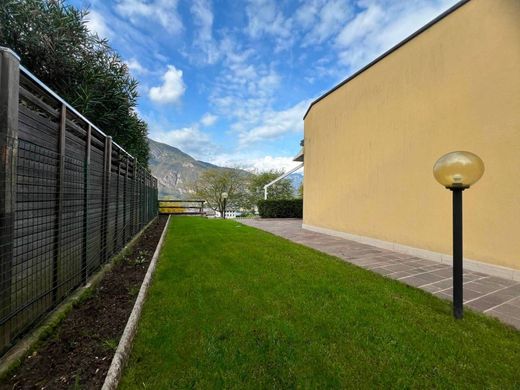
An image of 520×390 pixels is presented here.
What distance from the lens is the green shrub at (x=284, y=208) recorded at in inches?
609

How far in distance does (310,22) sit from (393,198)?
6303 millimetres

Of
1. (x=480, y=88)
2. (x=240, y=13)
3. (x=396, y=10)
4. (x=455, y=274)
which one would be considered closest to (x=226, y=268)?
(x=455, y=274)

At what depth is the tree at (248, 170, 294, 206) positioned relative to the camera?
101 feet

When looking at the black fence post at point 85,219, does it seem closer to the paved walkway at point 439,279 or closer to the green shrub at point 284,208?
the paved walkway at point 439,279

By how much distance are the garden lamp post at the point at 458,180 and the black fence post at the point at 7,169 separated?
3.58m

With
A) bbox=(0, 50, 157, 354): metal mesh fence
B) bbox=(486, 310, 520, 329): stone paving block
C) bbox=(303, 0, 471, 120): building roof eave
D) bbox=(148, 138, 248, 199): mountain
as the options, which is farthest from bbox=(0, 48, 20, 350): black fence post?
bbox=(148, 138, 248, 199): mountain

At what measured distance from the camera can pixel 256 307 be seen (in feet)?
8.70

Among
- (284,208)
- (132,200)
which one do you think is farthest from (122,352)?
(284,208)

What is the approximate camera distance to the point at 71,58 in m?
7.08

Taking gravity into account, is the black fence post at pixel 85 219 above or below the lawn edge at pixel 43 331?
above

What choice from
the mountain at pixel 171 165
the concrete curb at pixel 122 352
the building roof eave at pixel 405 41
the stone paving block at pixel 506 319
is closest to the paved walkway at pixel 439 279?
the stone paving block at pixel 506 319

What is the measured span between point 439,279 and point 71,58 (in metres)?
10.2

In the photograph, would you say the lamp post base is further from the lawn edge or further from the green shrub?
the green shrub

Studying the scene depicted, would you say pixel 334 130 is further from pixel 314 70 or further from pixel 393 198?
pixel 314 70
